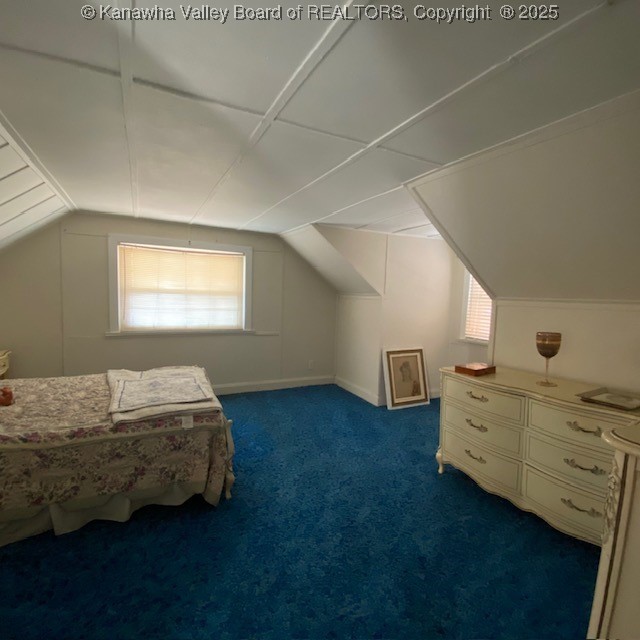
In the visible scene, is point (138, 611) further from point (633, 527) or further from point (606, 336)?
point (606, 336)

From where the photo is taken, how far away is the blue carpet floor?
147 centimetres

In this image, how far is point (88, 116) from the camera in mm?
1623

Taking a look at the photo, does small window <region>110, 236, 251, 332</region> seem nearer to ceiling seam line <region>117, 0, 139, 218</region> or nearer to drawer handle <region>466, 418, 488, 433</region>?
ceiling seam line <region>117, 0, 139, 218</region>

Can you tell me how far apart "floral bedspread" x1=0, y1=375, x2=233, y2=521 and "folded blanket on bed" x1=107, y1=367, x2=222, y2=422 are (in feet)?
0.19

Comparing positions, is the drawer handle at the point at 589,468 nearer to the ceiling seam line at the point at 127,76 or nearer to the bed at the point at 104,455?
the bed at the point at 104,455

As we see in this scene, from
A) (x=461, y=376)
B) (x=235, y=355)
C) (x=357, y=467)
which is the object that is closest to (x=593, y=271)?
(x=461, y=376)

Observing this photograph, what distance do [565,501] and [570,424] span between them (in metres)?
0.46

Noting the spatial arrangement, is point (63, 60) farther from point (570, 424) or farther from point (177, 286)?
point (177, 286)

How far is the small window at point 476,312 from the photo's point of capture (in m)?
4.14

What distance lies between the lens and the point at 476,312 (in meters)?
4.30

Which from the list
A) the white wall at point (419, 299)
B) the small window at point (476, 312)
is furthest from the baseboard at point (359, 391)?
the small window at point (476, 312)

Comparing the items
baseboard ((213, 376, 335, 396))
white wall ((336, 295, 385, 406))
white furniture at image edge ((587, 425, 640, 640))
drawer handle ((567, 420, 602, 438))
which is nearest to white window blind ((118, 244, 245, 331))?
baseboard ((213, 376, 335, 396))

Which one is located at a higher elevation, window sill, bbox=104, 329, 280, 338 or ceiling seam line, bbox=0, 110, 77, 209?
ceiling seam line, bbox=0, 110, 77, 209

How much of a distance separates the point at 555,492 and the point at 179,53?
2843 mm
